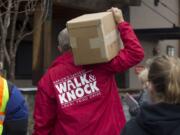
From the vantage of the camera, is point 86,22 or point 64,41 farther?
point 64,41

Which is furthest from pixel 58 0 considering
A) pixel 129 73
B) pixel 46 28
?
pixel 129 73

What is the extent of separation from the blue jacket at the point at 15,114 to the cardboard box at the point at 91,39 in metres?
0.72

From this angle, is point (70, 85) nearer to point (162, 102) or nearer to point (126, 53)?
point (126, 53)

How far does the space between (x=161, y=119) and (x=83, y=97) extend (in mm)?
1516

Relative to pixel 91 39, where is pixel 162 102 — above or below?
below

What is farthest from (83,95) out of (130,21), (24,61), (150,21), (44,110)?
(150,21)

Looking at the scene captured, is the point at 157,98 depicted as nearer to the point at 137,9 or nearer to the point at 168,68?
the point at 168,68

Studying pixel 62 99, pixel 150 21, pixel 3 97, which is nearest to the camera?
pixel 3 97

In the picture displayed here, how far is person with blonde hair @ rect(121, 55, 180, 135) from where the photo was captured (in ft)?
10.2

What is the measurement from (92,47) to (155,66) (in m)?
1.39

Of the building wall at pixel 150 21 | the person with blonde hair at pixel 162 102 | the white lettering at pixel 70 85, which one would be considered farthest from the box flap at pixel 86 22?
the building wall at pixel 150 21

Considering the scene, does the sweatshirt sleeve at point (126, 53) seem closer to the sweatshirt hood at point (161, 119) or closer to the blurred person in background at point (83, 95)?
the blurred person in background at point (83, 95)

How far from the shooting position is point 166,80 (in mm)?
3121

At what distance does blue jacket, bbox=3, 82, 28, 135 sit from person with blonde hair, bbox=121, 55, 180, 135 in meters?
1.07
